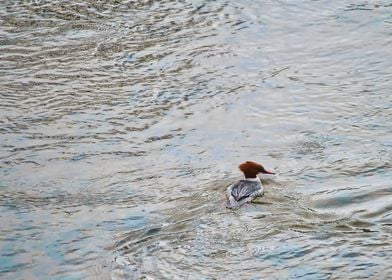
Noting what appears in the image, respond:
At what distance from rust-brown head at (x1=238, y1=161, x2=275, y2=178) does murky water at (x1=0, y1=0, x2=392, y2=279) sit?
0.27 meters

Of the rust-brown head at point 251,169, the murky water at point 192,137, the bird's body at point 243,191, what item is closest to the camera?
the murky water at point 192,137

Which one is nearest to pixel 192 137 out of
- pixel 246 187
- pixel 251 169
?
pixel 251 169

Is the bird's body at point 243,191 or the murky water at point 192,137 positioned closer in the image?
the murky water at point 192,137

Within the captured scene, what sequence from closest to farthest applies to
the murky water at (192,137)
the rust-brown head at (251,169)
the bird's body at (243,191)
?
the murky water at (192,137)
the bird's body at (243,191)
the rust-brown head at (251,169)

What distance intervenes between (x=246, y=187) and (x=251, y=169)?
0.28 metres

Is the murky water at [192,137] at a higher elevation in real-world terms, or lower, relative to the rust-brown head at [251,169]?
lower

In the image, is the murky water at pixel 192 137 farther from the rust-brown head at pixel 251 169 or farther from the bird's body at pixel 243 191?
the rust-brown head at pixel 251 169

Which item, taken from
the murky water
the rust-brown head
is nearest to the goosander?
the rust-brown head

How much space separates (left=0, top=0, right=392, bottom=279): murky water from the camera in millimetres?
7895

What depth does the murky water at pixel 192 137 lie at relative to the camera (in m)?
7.89

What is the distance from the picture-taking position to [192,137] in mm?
10492

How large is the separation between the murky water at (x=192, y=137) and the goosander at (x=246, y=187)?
0.41 ft

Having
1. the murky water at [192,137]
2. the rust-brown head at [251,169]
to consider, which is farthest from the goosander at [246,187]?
the murky water at [192,137]

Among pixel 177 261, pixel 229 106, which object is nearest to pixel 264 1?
pixel 229 106
